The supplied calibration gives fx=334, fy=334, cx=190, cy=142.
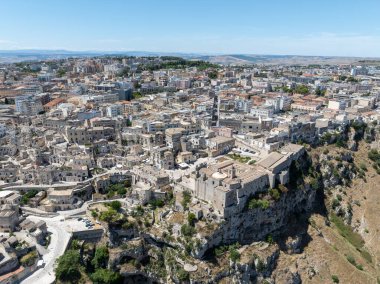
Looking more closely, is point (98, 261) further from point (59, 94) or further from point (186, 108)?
point (59, 94)

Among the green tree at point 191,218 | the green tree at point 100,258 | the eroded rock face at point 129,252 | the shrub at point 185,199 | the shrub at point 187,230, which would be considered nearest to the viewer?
the green tree at point 100,258

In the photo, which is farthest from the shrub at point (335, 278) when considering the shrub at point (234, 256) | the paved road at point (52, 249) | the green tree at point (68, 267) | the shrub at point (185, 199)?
the paved road at point (52, 249)

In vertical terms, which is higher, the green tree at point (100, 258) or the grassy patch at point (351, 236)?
the green tree at point (100, 258)

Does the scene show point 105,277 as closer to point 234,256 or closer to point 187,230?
point 187,230

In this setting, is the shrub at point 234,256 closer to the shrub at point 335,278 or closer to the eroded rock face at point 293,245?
the eroded rock face at point 293,245

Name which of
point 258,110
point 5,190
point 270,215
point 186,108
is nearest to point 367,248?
point 270,215

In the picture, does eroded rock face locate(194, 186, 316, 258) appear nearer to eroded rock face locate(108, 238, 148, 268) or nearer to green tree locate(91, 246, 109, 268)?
eroded rock face locate(108, 238, 148, 268)
